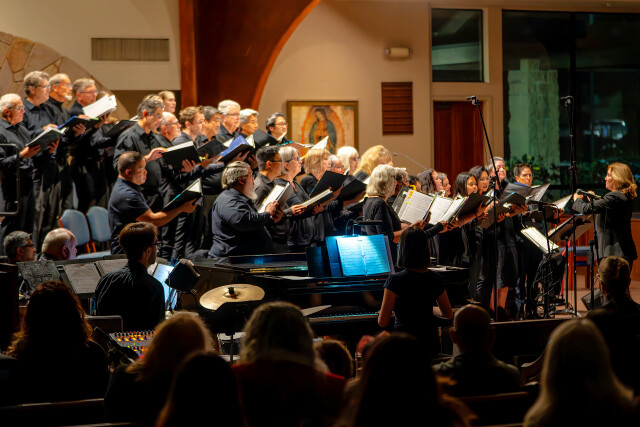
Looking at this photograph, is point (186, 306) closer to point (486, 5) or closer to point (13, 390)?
point (13, 390)

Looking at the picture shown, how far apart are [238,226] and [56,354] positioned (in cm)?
255

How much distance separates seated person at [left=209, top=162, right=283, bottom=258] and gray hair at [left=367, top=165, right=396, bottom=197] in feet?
2.55

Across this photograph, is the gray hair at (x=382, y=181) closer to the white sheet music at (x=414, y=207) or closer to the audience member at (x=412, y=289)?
the white sheet music at (x=414, y=207)

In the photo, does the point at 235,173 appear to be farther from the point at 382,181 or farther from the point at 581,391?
the point at 581,391

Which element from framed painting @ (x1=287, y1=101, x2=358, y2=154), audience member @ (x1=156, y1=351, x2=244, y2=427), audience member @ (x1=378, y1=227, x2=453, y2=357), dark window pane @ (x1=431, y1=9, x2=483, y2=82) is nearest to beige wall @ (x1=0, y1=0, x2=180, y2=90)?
→ framed painting @ (x1=287, y1=101, x2=358, y2=154)

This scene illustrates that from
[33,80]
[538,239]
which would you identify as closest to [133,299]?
[33,80]

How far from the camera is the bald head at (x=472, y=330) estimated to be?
3.12 metres

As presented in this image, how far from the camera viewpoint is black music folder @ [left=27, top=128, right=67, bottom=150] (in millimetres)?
6387

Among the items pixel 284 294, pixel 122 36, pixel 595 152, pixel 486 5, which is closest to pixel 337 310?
pixel 284 294

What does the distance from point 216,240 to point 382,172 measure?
1325 millimetres

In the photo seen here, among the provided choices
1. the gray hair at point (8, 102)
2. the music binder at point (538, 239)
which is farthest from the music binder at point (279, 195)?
the gray hair at point (8, 102)

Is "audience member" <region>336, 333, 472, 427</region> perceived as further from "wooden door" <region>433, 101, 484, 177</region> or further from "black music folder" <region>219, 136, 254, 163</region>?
"wooden door" <region>433, 101, 484, 177</region>

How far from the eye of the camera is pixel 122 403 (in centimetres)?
271

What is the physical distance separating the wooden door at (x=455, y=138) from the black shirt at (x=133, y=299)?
8398 mm
